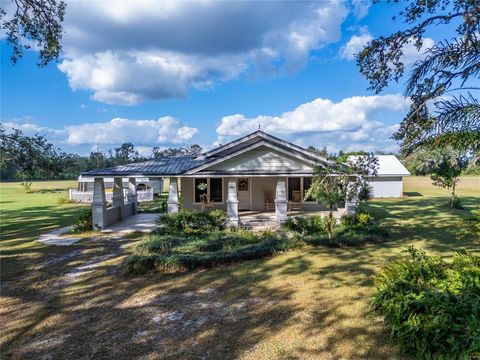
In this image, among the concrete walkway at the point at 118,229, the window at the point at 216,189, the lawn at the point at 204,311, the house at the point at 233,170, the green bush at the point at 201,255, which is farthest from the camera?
the window at the point at 216,189

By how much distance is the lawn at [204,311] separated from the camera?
5.19m

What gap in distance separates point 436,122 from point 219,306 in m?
5.63

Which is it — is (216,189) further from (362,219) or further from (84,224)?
(362,219)

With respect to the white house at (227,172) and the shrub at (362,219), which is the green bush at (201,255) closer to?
the white house at (227,172)

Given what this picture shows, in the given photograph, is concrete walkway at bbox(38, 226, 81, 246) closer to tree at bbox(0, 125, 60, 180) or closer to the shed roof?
tree at bbox(0, 125, 60, 180)

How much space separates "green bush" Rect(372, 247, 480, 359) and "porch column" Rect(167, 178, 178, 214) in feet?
36.2

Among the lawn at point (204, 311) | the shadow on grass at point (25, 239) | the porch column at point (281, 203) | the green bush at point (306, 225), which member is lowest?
the lawn at point (204, 311)

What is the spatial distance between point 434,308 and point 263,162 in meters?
11.9

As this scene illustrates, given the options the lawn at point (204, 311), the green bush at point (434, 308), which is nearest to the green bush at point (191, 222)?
the lawn at point (204, 311)

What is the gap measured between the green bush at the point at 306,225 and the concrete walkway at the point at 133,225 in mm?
6509

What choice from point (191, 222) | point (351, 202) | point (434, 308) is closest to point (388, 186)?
point (351, 202)

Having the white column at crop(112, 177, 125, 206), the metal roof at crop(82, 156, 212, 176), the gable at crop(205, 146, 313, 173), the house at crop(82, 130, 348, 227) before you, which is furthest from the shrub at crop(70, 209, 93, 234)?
the gable at crop(205, 146, 313, 173)

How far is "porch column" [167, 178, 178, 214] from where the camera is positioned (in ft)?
51.6

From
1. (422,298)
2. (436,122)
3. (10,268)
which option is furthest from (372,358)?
(10,268)
